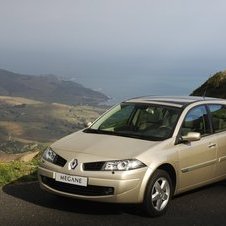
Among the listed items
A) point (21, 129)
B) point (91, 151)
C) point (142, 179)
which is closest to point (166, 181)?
point (142, 179)

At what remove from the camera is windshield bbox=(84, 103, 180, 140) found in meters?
7.43

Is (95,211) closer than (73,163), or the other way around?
(73,163)

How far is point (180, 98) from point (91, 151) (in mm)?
2329

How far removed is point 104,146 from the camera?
6945 millimetres

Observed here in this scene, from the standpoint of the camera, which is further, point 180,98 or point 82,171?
point 180,98

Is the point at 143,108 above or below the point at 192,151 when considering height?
above

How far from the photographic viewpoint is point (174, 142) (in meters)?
7.26

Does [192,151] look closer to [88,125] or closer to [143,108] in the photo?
[143,108]

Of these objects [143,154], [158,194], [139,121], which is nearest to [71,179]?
[143,154]

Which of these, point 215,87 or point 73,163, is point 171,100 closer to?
point 73,163

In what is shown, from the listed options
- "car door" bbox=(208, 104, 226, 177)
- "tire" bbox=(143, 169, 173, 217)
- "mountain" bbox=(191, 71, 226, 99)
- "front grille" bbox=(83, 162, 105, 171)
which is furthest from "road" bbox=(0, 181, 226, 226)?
"mountain" bbox=(191, 71, 226, 99)

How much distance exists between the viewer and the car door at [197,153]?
24.2 feet

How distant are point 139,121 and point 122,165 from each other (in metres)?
1.43

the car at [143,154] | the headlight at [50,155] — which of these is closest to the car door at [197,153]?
the car at [143,154]
